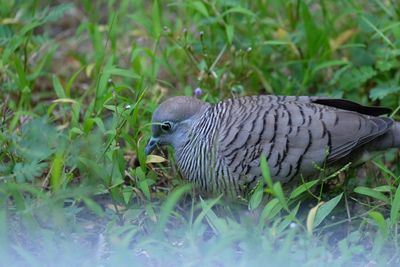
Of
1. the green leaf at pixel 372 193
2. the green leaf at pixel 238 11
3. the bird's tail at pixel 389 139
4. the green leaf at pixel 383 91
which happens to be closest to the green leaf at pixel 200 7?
the green leaf at pixel 238 11

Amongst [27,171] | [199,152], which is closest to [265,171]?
[199,152]

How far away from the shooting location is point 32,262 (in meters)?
3.23

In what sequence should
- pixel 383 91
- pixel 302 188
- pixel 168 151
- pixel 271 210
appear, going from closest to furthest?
pixel 271 210
pixel 302 188
pixel 168 151
pixel 383 91

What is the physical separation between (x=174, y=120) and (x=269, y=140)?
511mm

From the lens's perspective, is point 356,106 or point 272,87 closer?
point 356,106

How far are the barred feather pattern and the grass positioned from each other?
0.40ft

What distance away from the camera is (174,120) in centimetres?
407

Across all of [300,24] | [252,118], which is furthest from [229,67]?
[252,118]

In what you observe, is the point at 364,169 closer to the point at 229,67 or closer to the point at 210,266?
the point at 229,67

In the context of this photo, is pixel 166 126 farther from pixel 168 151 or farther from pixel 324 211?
pixel 324 211

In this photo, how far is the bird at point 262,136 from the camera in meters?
3.86

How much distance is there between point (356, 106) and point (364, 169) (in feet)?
1.81

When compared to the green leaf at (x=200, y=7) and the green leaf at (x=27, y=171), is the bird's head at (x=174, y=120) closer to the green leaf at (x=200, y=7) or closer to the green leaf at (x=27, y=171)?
the green leaf at (x=27, y=171)

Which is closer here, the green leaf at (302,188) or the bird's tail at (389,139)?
the green leaf at (302,188)
